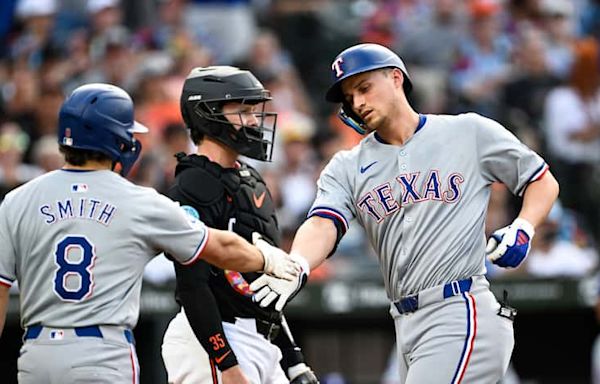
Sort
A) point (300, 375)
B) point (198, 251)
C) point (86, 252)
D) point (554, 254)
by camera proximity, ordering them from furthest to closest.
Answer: point (554, 254) < point (300, 375) < point (198, 251) < point (86, 252)

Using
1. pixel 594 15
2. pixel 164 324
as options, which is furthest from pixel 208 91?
pixel 594 15

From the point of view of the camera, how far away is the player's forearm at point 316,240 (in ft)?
19.2

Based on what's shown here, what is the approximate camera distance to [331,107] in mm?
12727

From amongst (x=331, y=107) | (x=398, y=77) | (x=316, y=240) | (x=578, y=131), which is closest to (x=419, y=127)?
(x=398, y=77)

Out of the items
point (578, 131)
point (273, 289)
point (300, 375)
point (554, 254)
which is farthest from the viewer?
point (578, 131)

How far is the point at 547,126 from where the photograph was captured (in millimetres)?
11836

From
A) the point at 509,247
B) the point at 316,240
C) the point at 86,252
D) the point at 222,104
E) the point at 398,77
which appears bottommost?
the point at 316,240

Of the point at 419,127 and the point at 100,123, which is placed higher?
the point at 100,123

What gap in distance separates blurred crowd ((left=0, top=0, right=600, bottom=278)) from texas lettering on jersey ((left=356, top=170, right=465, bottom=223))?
3860 millimetres

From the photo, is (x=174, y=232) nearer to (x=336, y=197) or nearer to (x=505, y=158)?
(x=336, y=197)

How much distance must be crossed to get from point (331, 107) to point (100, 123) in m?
7.52

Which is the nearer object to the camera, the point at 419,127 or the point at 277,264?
the point at 277,264

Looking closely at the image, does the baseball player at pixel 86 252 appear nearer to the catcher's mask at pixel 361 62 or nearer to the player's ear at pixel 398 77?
the catcher's mask at pixel 361 62

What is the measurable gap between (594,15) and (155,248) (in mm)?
10242
